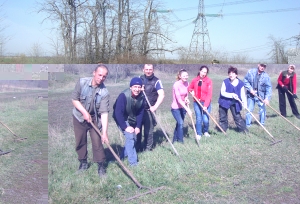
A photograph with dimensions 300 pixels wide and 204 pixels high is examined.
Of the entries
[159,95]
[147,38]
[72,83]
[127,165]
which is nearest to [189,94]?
[159,95]

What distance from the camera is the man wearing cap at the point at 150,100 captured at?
4.17m

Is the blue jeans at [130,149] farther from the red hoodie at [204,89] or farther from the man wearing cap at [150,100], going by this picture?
the red hoodie at [204,89]

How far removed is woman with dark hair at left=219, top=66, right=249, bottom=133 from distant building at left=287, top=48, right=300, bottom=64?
86 centimetres

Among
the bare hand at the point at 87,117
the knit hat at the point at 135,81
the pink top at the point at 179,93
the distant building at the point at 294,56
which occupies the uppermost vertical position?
the distant building at the point at 294,56

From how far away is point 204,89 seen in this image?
16.6 ft

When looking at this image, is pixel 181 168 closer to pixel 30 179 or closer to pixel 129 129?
pixel 129 129

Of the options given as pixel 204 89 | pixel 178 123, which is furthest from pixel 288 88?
pixel 178 123

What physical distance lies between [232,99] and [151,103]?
1.55m

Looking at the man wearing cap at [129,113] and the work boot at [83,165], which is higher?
the man wearing cap at [129,113]

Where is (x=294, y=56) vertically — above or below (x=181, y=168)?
above

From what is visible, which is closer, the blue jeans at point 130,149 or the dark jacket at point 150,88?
the blue jeans at point 130,149

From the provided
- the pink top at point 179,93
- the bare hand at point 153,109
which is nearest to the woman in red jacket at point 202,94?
the pink top at point 179,93

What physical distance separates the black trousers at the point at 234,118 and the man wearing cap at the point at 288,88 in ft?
2.78

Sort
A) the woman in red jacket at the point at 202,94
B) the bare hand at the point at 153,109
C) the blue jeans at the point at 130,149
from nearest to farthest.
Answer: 1. the blue jeans at the point at 130,149
2. the bare hand at the point at 153,109
3. the woman in red jacket at the point at 202,94
